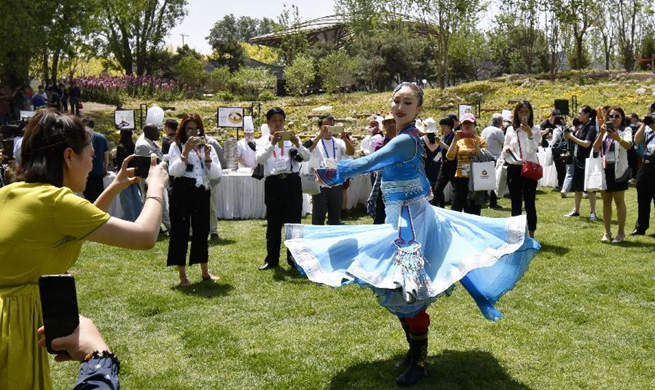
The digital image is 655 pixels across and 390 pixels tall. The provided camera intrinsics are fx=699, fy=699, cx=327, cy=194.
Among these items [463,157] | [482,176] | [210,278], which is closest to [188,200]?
[210,278]

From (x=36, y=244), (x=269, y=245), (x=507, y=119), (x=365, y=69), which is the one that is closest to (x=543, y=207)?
(x=507, y=119)

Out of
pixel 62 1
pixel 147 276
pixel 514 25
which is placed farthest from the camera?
pixel 514 25

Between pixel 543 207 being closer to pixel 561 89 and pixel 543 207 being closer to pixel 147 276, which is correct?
pixel 147 276

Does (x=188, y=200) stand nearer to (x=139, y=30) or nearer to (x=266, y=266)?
(x=266, y=266)

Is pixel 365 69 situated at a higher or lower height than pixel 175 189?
higher

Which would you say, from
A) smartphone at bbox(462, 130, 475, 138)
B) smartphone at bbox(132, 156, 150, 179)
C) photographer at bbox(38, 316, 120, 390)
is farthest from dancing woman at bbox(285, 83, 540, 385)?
smartphone at bbox(462, 130, 475, 138)

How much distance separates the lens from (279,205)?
848cm

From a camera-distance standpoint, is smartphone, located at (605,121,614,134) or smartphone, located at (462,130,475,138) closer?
smartphone, located at (605,121,614,134)

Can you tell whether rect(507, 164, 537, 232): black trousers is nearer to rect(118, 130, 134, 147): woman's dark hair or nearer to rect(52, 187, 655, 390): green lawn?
rect(52, 187, 655, 390): green lawn

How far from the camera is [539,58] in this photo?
159 feet

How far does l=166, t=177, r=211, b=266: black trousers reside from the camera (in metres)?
7.72

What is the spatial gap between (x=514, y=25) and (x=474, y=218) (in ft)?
145

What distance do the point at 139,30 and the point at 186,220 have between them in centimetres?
4384

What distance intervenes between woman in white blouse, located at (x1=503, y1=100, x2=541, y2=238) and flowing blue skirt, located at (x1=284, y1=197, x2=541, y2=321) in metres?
4.32
